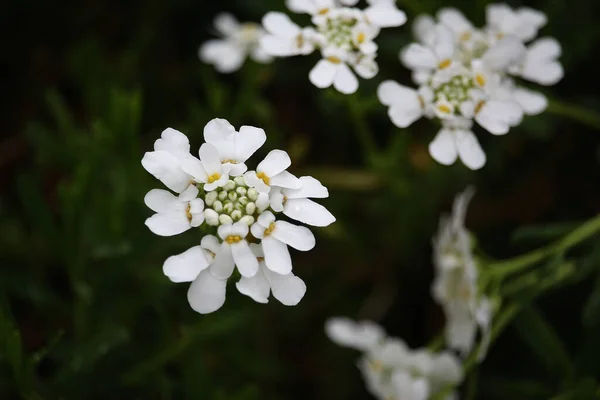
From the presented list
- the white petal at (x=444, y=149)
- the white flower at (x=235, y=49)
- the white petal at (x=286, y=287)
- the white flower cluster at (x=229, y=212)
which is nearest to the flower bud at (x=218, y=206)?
the white flower cluster at (x=229, y=212)

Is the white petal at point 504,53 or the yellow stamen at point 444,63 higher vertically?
the white petal at point 504,53

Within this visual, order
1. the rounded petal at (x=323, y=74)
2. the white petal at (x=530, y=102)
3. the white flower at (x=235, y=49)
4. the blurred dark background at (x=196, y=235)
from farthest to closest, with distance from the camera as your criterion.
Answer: the white flower at (x=235, y=49) → the blurred dark background at (x=196, y=235) → the white petal at (x=530, y=102) → the rounded petal at (x=323, y=74)

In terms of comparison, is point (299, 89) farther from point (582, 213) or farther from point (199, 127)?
point (582, 213)

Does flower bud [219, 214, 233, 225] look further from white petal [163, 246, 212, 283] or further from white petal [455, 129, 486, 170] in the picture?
white petal [455, 129, 486, 170]

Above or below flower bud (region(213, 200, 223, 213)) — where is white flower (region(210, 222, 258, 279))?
below

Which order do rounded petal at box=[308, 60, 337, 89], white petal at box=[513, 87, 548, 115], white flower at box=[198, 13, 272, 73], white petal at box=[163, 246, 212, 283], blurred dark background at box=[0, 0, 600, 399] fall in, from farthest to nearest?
white flower at box=[198, 13, 272, 73]
blurred dark background at box=[0, 0, 600, 399]
white petal at box=[513, 87, 548, 115]
rounded petal at box=[308, 60, 337, 89]
white petal at box=[163, 246, 212, 283]

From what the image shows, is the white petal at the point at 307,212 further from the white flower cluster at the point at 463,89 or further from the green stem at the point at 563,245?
the green stem at the point at 563,245

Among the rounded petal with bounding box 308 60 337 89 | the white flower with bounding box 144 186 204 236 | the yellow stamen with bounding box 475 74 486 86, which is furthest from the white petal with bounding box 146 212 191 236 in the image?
the yellow stamen with bounding box 475 74 486 86
